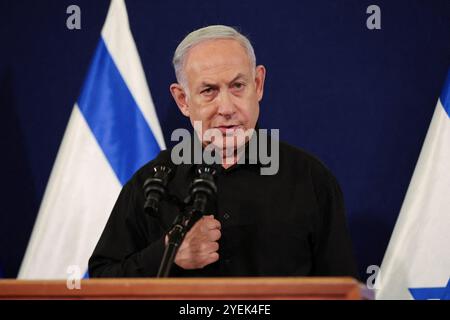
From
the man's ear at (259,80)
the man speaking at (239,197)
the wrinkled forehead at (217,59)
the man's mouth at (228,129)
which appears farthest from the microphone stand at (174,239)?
the man's ear at (259,80)

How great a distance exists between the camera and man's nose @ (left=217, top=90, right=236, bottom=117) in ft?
7.40

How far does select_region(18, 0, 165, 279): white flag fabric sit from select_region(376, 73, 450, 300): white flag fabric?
102 cm

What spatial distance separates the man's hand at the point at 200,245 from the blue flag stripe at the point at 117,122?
0.86 meters

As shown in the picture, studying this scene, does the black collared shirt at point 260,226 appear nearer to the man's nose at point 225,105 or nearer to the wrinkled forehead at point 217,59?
the man's nose at point 225,105

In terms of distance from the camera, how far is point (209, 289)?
1.25 meters

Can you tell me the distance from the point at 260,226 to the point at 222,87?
0.48m

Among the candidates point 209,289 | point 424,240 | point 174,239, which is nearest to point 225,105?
point 174,239

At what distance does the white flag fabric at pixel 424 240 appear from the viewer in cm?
256

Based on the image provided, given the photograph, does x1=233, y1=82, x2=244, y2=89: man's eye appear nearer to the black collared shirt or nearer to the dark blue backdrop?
the black collared shirt

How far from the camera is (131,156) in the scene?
278 cm

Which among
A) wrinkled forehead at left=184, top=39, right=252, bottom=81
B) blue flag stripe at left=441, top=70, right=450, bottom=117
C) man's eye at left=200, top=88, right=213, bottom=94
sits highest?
wrinkled forehead at left=184, top=39, right=252, bottom=81

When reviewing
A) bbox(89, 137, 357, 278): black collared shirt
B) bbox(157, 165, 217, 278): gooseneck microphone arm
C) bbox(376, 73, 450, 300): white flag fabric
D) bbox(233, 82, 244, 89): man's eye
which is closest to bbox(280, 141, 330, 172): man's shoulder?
bbox(89, 137, 357, 278): black collared shirt
